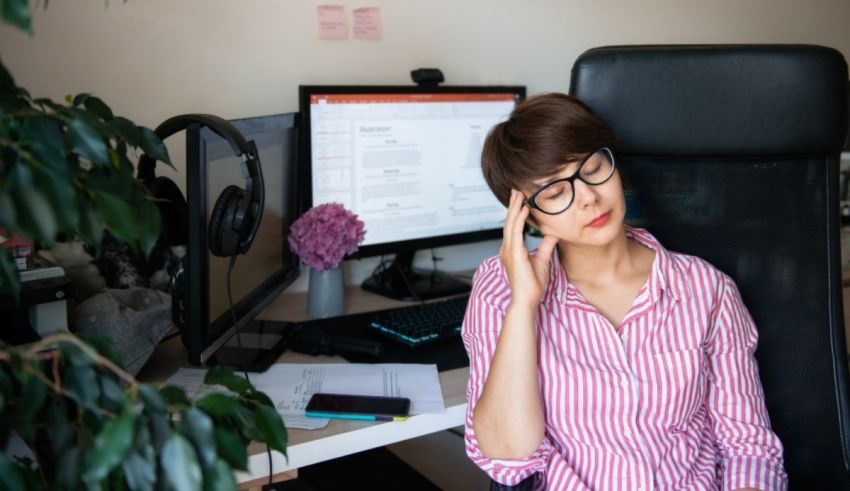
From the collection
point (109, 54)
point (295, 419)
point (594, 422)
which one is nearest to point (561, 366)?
point (594, 422)

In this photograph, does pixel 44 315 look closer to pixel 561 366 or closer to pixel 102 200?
pixel 102 200

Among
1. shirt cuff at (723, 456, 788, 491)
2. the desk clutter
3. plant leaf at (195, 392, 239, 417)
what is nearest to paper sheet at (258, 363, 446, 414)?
the desk clutter

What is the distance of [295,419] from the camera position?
118 centimetres

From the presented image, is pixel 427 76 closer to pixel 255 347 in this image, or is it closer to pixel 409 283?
pixel 409 283

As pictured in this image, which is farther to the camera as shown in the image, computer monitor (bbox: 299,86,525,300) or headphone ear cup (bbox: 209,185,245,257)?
computer monitor (bbox: 299,86,525,300)

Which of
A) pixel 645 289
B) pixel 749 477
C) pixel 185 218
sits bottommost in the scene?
pixel 749 477

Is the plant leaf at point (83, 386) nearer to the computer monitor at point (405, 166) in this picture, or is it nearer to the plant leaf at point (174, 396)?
the plant leaf at point (174, 396)

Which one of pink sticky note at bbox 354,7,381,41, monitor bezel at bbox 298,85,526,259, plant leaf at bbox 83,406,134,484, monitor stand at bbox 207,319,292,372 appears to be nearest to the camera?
plant leaf at bbox 83,406,134,484

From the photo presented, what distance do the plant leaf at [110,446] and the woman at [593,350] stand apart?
678 millimetres

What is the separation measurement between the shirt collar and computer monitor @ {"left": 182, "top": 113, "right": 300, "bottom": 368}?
0.54 m

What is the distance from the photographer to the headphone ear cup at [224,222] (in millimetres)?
1193

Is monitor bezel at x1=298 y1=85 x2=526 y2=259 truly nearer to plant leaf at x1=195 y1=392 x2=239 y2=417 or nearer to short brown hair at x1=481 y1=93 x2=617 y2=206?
short brown hair at x1=481 y1=93 x2=617 y2=206

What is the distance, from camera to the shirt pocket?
3.89 ft

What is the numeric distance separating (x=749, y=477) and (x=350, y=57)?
3.94 ft
